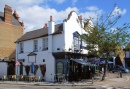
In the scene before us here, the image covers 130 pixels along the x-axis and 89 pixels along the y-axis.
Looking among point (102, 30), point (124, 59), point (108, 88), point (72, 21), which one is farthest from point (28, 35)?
point (124, 59)

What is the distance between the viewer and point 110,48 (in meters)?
26.6

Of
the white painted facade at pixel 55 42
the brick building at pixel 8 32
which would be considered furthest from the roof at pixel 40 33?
the brick building at pixel 8 32

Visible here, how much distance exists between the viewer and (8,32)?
147 feet

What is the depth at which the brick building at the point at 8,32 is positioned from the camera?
43.4 metres

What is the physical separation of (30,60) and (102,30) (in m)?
12.1

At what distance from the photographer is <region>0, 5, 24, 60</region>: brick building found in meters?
43.4

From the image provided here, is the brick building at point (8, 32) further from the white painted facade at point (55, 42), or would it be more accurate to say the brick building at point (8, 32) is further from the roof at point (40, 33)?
the white painted facade at point (55, 42)

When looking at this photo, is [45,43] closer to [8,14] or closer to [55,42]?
[55,42]

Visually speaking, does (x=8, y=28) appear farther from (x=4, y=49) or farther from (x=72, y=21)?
(x=72, y=21)

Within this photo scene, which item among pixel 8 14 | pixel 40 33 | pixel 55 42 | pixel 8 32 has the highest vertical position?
pixel 8 14

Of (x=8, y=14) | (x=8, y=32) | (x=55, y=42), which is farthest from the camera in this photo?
(x=8, y=14)

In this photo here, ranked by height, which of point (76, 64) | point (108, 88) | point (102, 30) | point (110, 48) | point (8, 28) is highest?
point (8, 28)

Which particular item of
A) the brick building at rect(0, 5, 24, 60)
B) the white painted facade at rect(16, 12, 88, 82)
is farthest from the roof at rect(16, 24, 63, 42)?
the brick building at rect(0, 5, 24, 60)

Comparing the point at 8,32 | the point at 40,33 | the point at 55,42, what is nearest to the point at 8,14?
the point at 8,32
